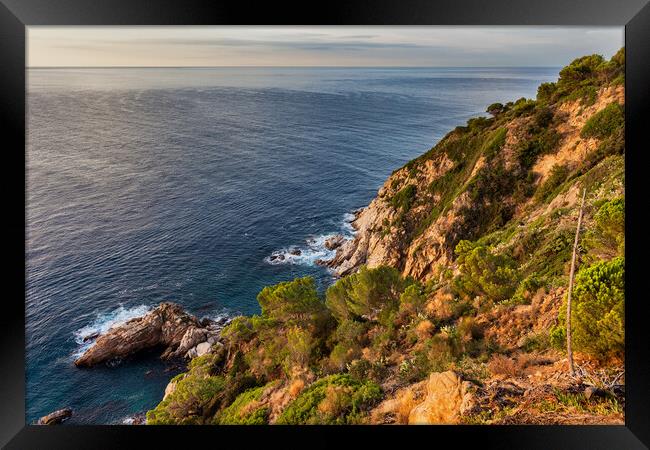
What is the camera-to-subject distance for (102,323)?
19312mm

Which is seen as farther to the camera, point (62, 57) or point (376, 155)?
point (376, 155)

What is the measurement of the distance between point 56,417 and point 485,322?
15.5m

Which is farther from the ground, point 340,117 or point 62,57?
point 340,117

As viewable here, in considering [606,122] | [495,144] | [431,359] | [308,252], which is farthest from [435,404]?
[308,252]

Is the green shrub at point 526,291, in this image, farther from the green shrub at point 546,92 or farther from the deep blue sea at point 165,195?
the green shrub at point 546,92

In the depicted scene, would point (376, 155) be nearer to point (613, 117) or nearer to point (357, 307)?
point (613, 117)

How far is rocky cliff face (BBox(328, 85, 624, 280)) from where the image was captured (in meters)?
17.2

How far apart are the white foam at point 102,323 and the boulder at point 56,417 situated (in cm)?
256

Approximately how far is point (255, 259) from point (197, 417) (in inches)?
582

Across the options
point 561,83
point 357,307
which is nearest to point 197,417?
point 357,307

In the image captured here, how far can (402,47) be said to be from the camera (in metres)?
17.5

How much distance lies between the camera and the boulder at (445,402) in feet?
18.5

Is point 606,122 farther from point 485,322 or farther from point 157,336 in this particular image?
point 157,336

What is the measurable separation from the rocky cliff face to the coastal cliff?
85 millimetres
